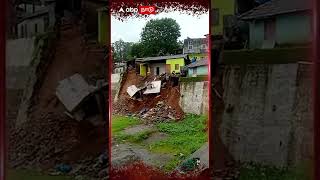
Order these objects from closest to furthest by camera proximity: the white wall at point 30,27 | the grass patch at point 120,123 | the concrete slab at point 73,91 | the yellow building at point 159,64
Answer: the white wall at point 30,27
the concrete slab at point 73,91
the grass patch at point 120,123
the yellow building at point 159,64

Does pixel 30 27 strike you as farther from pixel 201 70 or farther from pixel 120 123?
pixel 201 70

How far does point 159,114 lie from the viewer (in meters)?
2.98

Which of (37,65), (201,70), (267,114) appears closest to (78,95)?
(37,65)

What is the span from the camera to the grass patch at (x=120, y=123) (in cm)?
284

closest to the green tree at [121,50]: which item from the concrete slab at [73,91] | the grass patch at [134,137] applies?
the concrete slab at [73,91]

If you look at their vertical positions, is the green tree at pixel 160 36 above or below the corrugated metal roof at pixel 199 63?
above

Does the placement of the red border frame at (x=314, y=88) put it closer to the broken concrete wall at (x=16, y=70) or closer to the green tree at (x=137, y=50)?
the broken concrete wall at (x=16, y=70)

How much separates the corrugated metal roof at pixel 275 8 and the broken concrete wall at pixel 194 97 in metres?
0.55

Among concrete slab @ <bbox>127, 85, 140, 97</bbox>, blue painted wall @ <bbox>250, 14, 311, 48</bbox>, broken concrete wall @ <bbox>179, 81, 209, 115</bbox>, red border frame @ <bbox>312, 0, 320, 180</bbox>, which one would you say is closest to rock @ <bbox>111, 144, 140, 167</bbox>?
concrete slab @ <bbox>127, 85, 140, 97</bbox>

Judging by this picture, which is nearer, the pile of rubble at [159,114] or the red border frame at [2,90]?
the red border frame at [2,90]

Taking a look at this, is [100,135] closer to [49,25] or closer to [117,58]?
[117,58]

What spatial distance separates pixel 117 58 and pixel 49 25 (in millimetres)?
503

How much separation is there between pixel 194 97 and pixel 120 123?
547mm

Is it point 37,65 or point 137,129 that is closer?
point 37,65
